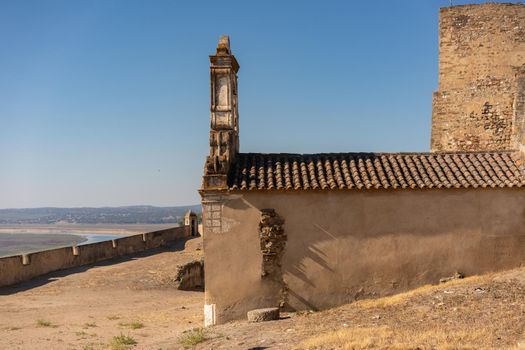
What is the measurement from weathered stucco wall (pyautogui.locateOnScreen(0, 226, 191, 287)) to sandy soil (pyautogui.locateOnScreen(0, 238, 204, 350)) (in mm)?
582

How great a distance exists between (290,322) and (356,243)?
260cm

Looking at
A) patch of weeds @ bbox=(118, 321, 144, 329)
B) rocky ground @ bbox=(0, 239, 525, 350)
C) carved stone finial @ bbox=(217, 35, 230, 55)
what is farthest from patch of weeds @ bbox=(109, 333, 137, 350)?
carved stone finial @ bbox=(217, 35, 230, 55)

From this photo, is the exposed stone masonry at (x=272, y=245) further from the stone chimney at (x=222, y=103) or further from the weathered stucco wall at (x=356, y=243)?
the stone chimney at (x=222, y=103)

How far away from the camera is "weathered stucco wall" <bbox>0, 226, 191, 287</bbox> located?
2245 cm

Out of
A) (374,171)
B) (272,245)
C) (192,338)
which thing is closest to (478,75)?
(374,171)

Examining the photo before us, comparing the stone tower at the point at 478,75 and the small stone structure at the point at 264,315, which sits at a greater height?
the stone tower at the point at 478,75

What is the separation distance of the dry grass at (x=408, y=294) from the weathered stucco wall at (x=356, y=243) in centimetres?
22

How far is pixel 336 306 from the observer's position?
43.3ft

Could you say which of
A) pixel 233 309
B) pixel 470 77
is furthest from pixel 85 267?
pixel 470 77

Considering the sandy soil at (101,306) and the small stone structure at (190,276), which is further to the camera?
the small stone structure at (190,276)

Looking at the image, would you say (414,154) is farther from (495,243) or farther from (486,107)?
(486,107)

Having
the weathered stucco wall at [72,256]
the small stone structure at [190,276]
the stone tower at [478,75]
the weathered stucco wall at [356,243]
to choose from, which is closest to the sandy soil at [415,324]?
the weathered stucco wall at [356,243]

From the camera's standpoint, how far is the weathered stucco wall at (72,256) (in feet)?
73.7

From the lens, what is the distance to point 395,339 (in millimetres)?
9266
